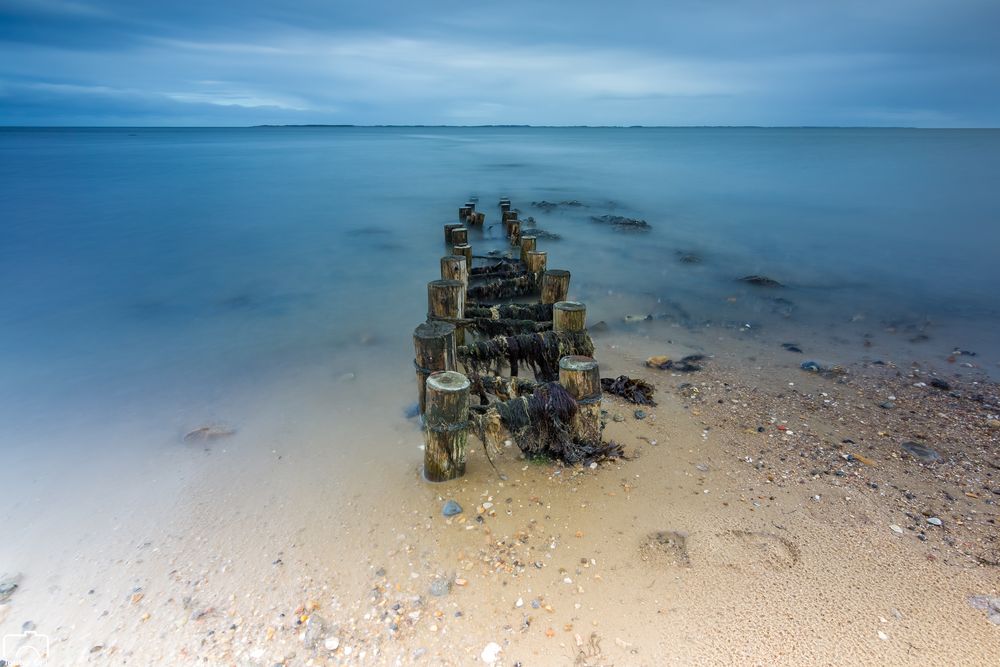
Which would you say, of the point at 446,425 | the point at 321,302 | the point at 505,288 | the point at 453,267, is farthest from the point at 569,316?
the point at 321,302

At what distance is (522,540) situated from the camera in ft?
11.9

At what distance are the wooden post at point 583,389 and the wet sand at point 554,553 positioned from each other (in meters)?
0.38

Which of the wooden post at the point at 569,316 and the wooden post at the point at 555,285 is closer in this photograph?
the wooden post at the point at 569,316

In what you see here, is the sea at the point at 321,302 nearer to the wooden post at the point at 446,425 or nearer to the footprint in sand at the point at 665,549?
the wooden post at the point at 446,425

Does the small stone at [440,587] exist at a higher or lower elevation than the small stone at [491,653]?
higher

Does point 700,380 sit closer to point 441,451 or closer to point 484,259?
point 441,451

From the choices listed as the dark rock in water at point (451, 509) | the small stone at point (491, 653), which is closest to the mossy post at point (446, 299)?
the dark rock in water at point (451, 509)

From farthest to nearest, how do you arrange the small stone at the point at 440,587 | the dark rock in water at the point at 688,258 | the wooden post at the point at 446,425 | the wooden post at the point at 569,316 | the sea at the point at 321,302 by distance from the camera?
the dark rock in water at the point at 688,258
the sea at the point at 321,302
the wooden post at the point at 569,316
the wooden post at the point at 446,425
the small stone at the point at 440,587

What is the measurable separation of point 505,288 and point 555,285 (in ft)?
6.21

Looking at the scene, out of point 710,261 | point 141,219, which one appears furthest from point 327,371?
point 141,219

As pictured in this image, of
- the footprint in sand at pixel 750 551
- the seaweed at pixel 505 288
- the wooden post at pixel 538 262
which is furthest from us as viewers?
the wooden post at pixel 538 262

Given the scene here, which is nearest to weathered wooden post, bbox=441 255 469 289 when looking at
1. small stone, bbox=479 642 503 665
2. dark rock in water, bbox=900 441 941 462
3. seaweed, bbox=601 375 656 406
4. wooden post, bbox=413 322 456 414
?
wooden post, bbox=413 322 456 414

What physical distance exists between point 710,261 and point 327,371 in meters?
10.2

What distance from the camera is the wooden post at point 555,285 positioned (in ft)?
19.5
